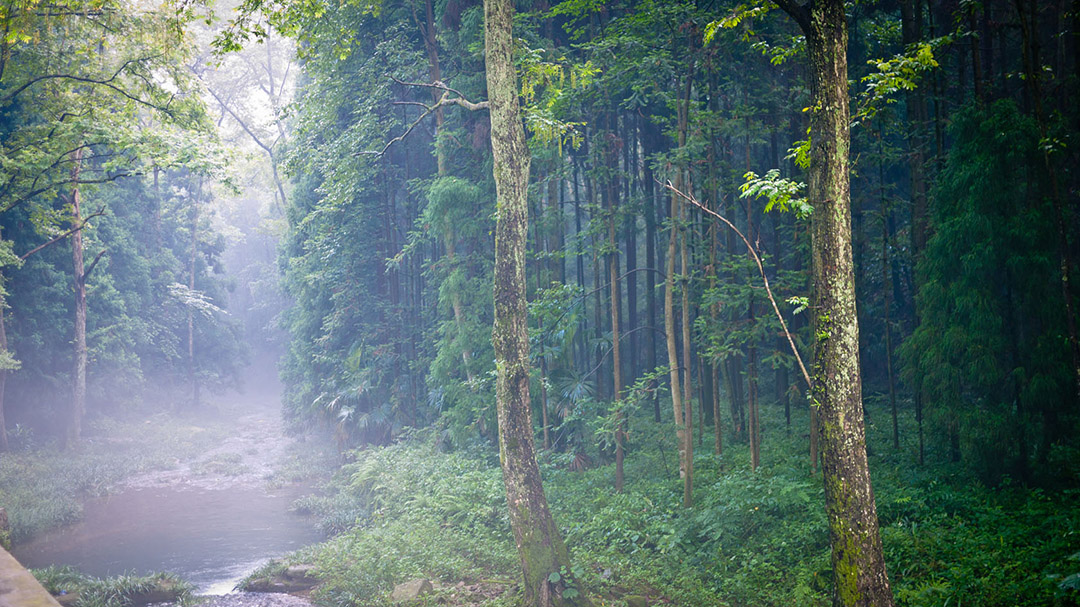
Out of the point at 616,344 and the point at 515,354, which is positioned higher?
the point at 515,354

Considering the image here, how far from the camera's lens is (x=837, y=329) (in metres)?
4.81

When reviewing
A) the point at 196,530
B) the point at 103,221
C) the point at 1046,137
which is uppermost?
the point at 103,221

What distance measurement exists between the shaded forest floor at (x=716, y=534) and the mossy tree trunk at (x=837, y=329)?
54.3 inches

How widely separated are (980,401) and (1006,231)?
2.11 meters

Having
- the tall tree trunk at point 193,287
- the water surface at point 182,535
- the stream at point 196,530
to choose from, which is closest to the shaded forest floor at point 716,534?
the stream at point 196,530

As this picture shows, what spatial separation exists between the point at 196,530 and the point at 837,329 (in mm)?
15082

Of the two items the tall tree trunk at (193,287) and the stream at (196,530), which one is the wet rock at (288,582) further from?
the tall tree trunk at (193,287)

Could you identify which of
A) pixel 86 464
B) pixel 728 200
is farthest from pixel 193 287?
pixel 728 200

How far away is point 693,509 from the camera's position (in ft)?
29.0

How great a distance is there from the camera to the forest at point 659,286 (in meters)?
6.46

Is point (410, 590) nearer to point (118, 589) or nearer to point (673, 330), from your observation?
point (118, 589)

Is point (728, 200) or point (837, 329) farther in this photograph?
point (728, 200)

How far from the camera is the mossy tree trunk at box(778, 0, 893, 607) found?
4.68m

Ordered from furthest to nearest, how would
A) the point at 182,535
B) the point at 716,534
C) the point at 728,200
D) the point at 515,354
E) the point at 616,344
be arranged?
the point at 182,535 → the point at 616,344 → the point at 728,200 → the point at 716,534 → the point at 515,354
